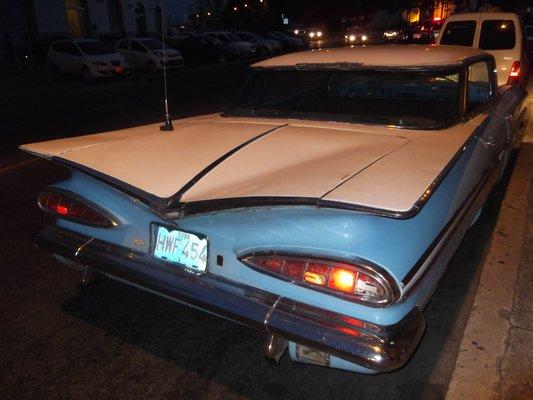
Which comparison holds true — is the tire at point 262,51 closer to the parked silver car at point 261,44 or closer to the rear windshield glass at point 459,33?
the parked silver car at point 261,44

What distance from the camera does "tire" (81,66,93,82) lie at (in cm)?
1803

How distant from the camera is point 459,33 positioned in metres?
9.40

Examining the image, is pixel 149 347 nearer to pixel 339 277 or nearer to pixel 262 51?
pixel 339 277

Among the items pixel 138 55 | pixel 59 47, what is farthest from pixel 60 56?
pixel 138 55

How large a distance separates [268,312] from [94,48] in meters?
19.4

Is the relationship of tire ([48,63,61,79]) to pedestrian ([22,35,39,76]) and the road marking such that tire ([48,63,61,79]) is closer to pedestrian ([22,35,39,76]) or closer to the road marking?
pedestrian ([22,35,39,76])

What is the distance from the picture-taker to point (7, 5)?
2992 centimetres

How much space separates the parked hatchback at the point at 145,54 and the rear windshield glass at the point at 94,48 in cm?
163

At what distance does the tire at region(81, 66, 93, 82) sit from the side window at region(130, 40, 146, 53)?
3365 millimetres

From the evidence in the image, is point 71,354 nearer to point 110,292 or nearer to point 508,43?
point 110,292

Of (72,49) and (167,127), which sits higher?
(167,127)

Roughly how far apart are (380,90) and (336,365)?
8.98 feet

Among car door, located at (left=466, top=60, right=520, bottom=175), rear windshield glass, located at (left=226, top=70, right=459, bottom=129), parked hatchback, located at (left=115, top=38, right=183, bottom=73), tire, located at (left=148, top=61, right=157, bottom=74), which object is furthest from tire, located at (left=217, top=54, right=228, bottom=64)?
rear windshield glass, located at (left=226, top=70, right=459, bottom=129)

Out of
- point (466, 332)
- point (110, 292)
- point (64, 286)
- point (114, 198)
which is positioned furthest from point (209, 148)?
point (466, 332)
